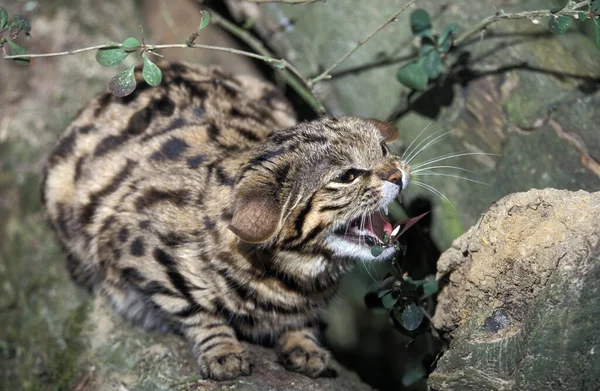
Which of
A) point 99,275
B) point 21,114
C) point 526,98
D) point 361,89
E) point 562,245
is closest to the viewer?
point 562,245

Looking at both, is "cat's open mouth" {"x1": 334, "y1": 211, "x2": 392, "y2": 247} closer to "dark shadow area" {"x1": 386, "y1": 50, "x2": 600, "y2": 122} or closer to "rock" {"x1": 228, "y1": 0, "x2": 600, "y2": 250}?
"rock" {"x1": 228, "y1": 0, "x2": 600, "y2": 250}

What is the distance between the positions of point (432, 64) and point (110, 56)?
78.3 inches

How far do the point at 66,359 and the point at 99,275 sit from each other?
0.60 metres

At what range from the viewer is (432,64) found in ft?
14.4

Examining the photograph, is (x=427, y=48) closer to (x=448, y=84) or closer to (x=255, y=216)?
(x=448, y=84)

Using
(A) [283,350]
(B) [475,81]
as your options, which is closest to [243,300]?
(A) [283,350]

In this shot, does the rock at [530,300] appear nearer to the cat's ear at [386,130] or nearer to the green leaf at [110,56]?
the cat's ear at [386,130]

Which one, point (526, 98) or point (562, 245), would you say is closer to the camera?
point (562, 245)

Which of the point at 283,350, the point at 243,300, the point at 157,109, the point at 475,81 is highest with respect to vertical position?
the point at 475,81

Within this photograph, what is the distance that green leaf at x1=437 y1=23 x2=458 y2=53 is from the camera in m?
4.34

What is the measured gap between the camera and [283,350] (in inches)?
160

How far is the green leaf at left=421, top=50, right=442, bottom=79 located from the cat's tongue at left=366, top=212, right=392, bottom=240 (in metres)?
A: 1.18

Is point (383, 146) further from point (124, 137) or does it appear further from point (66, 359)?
point (66, 359)

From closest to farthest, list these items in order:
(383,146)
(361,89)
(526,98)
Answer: (383,146)
(526,98)
(361,89)
